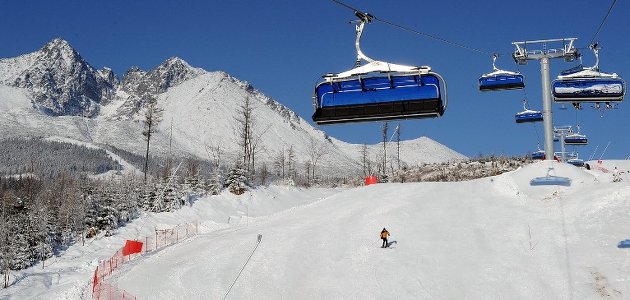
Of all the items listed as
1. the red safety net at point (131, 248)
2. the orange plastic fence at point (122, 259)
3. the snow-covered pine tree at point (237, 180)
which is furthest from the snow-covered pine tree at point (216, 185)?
the red safety net at point (131, 248)

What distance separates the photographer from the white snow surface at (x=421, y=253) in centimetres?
2298

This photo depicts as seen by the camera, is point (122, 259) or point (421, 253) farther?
point (122, 259)

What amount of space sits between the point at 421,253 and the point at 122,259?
52.7ft

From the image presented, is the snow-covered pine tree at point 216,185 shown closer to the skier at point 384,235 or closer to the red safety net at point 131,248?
the red safety net at point 131,248

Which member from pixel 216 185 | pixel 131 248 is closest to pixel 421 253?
pixel 131 248

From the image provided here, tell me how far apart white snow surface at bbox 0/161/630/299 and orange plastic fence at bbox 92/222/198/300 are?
1.91 ft

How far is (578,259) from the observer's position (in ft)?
81.8

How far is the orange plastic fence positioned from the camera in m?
23.1

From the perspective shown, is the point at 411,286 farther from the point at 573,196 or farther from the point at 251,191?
the point at 251,191

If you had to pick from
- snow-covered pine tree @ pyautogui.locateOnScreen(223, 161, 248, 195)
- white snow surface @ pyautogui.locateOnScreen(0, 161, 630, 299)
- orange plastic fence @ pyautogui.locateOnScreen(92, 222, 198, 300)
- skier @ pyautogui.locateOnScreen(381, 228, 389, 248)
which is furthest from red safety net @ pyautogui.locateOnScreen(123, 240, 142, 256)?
snow-covered pine tree @ pyautogui.locateOnScreen(223, 161, 248, 195)

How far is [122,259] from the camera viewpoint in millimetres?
33156

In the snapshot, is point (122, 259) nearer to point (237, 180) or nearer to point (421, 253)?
point (421, 253)

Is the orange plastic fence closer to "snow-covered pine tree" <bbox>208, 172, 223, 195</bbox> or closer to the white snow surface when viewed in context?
the white snow surface

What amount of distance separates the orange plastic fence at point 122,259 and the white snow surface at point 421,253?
0.58 meters
